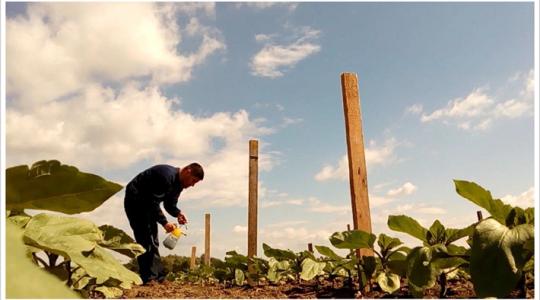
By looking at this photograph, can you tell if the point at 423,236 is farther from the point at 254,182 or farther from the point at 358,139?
the point at 254,182

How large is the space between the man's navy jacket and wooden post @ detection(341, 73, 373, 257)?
3.70 metres

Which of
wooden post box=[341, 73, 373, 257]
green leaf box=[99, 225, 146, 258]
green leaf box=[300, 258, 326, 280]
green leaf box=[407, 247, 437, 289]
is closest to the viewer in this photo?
green leaf box=[99, 225, 146, 258]

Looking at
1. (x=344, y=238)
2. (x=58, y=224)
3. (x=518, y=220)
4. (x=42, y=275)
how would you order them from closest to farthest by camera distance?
(x=42, y=275) → (x=58, y=224) → (x=518, y=220) → (x=344, y=238)

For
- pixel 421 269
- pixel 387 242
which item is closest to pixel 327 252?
pixel 387 242

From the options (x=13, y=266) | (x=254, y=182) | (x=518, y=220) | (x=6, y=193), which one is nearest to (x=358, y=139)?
(x=518, y=220)

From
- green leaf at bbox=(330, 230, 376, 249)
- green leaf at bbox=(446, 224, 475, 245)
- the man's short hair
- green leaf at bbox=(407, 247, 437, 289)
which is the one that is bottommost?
green leaf at bbox=(407, 247, 437, 289)

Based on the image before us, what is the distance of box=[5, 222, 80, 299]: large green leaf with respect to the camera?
33 cm

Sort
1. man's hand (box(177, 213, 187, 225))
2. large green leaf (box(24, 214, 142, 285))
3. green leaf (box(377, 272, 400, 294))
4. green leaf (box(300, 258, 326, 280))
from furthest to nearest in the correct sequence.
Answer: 1. man's hand (box(177, 213, 187, 225))
2. green leaf (box(300, 258, 326, 280))
3. green leaf (box(377, 272, 400, 294))
4. large green leaf (box(24, 214, 142, 285))

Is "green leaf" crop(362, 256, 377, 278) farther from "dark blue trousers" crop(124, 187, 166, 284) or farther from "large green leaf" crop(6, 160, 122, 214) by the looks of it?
"dark blue trousers" crop(124, 187, 166, 284)

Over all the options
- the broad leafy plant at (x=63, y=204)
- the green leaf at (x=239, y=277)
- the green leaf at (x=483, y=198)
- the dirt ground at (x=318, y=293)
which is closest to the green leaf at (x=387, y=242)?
the dirt ground at (x=318, y=293)

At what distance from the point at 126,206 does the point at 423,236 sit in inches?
226

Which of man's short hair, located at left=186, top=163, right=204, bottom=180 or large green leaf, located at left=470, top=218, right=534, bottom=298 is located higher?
man's short hair, located at left=186, top=163, right=204, bottom=180

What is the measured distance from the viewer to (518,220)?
1966 millimetres

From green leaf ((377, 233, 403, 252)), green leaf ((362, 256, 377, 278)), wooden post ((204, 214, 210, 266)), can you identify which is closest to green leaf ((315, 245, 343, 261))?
green leaf ((362, 256, 377, 278))
